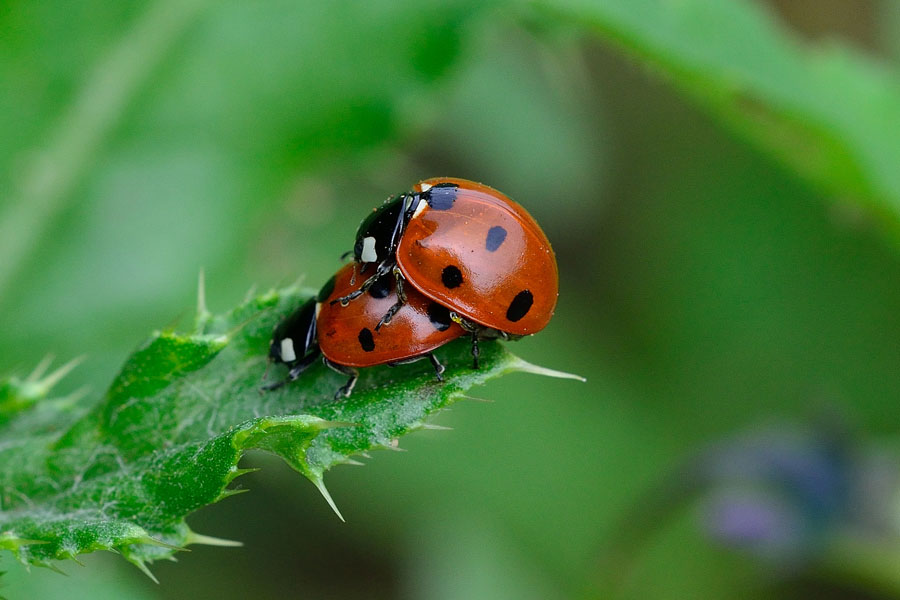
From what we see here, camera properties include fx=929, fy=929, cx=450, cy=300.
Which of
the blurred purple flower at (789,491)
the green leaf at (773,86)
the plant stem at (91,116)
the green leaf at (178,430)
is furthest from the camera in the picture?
the blurred purple flower at (789,491)

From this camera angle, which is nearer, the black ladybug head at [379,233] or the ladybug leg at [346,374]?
the ladybug leg at [346,374]

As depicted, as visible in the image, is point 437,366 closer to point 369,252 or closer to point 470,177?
point 369,252

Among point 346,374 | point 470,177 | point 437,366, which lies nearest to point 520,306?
point 437,366

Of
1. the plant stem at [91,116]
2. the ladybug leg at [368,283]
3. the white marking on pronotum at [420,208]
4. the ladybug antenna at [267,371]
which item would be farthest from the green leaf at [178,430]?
the plant stem at [91,116]

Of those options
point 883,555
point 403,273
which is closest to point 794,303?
point 883,555

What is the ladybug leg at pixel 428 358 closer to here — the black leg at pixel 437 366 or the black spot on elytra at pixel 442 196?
the black leg at pixel 437 366

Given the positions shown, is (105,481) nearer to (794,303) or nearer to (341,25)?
(341,25)

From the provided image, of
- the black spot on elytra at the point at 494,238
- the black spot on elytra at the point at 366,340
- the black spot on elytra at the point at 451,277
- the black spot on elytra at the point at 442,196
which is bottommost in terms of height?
the black spot on elytra at the point at 366,340
